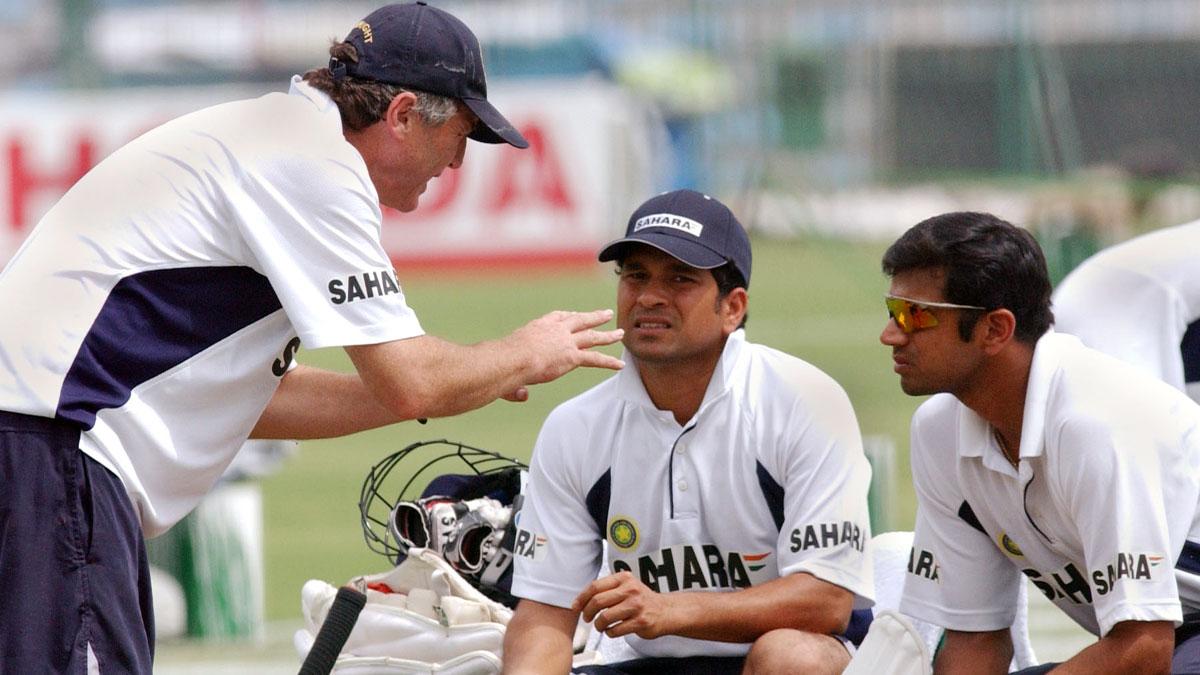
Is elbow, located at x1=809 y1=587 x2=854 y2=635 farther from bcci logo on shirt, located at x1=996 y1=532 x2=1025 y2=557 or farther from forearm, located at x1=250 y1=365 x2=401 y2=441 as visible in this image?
forearm, located at x1=250 y1=365 x2=401 y2=441

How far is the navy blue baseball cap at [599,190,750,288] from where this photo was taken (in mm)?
4441

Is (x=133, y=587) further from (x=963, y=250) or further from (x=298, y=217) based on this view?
(x=963, y=250)

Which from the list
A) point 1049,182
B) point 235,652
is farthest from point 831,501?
point 1049,182

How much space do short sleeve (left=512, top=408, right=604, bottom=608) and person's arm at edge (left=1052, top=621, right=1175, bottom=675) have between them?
48.9 inches

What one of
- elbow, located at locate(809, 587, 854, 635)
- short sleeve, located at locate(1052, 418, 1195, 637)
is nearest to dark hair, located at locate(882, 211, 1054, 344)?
short sleeve, located at locate(1052, 418, 1195, 637)

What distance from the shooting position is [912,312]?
4023 mm

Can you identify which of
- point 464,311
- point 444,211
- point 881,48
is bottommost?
point 464,311

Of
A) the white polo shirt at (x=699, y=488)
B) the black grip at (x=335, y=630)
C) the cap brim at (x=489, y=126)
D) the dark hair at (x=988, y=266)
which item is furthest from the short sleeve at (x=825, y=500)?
the black grip at (x=335, y=630)

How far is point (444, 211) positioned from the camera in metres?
18.1

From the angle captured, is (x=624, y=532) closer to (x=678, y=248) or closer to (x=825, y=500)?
(x=825, y=500)

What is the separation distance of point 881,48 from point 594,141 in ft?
10.2

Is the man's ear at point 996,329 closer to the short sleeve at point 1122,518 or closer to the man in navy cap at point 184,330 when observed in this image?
the short sleeve at point 1122,518

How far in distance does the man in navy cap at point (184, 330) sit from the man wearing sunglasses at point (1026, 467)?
0.80 metres

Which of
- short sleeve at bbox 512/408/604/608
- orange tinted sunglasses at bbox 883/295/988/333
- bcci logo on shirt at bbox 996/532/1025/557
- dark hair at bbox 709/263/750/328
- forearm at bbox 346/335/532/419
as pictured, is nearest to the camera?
forearm at bbox 346/335/532/419
